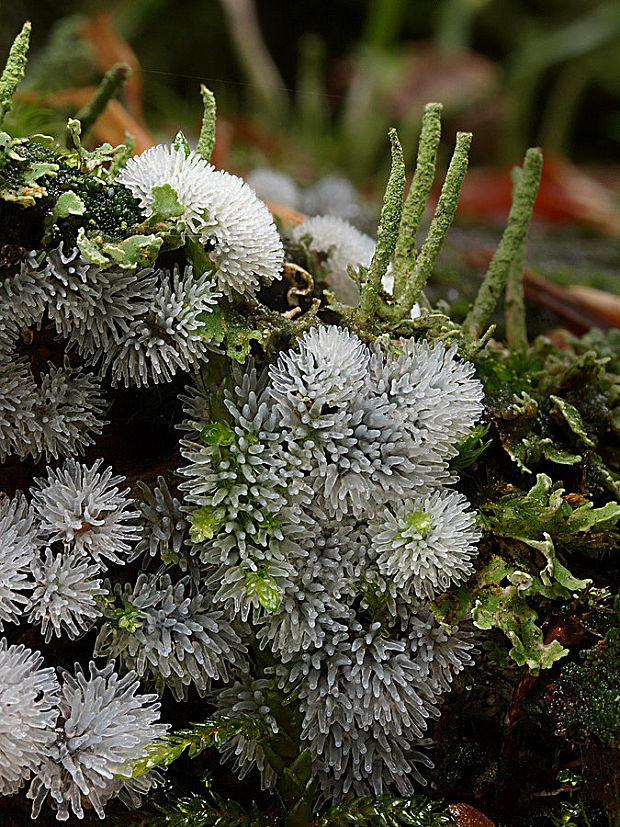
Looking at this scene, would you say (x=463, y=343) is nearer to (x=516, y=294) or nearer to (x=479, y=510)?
(x=479, y=510)

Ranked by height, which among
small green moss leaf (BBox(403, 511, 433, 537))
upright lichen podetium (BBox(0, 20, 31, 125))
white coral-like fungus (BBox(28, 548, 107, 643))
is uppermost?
upright lichen podetium (BBox(0, 20, 31, 125))

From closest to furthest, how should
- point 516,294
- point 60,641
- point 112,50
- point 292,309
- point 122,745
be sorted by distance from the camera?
point 122,745, point 60,641, point 292,309, point 516,294, point 112,50

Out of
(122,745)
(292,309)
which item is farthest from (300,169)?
(122,745)

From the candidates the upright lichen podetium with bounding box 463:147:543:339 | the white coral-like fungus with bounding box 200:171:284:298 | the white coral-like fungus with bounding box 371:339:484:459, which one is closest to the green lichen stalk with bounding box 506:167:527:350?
the upright lichen podetium with bounding box 463:147:543:339

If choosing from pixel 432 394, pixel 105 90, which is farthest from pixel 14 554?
pixel 105 90

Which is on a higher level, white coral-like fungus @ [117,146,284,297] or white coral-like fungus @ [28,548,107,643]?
white coral-like fungus @ [117,146,284,297]

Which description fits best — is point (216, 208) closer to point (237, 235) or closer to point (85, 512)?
point (237, 235)

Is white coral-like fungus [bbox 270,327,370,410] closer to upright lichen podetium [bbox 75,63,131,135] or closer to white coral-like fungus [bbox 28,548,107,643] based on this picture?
white coral-like fungus [bbox 28,548,107,643]
